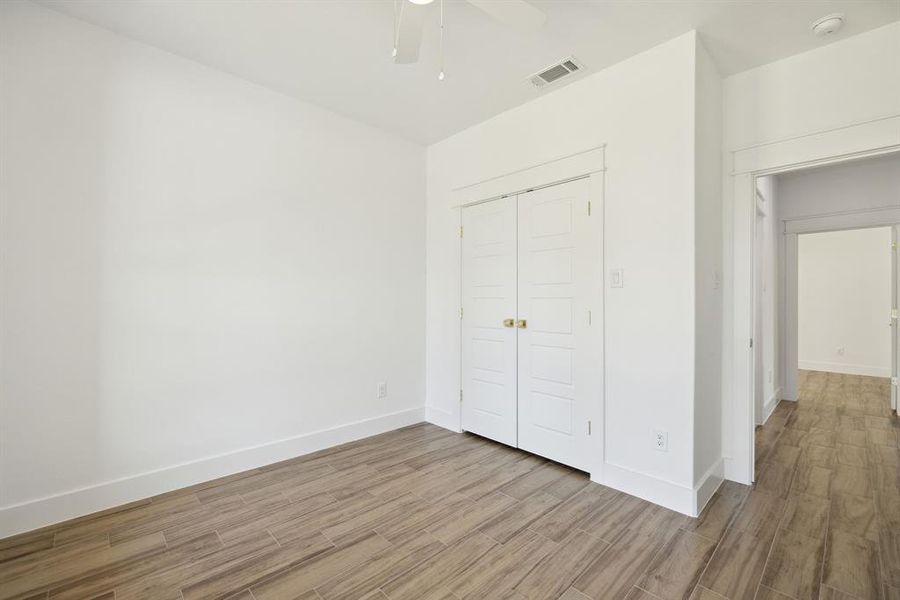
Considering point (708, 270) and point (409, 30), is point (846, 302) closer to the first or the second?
point (708, 270)

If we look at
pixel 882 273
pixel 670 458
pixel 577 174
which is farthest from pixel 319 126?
pixel 882 273

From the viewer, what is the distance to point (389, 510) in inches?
93.3

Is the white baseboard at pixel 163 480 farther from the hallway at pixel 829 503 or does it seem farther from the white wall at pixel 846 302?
the white wall at pixel 846 302

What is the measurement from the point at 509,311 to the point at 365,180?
184cm

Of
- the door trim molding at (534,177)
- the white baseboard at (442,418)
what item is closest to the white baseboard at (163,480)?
the white baseboard at (442,418)

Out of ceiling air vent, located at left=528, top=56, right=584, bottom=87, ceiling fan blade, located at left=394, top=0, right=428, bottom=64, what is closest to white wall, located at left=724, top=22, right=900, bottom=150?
ceiling air vent, located at left=528, top=56, right=584, bottom=87

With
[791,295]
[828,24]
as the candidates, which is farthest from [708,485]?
[791,295]

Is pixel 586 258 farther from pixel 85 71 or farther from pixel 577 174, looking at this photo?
pixel 85 71

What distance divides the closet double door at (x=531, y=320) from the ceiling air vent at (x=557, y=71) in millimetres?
770

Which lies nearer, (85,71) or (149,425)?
(85,71)

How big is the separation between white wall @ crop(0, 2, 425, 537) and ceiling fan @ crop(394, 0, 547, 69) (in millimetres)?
1750

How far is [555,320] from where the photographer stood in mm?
3016

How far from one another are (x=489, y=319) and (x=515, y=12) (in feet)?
7.83

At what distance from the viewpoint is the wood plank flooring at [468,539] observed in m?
1.73
